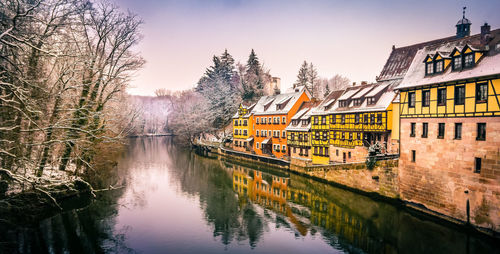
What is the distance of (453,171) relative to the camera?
1583 centimetres

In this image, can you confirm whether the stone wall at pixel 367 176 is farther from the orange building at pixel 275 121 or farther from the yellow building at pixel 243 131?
the yellow building at pixel 243 131

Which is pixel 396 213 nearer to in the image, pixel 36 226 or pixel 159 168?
pixel 36 226

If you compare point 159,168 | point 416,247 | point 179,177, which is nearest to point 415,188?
point 416,247

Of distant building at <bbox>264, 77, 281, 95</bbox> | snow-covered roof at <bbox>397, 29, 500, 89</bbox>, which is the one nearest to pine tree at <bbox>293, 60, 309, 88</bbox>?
distant building at <bbox>264, 77, 281, 95</bbox>

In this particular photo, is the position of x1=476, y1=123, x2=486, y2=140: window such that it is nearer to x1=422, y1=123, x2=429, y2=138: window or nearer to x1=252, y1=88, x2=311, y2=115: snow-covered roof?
x1=422, y1=123, x2=429, y2=138: window

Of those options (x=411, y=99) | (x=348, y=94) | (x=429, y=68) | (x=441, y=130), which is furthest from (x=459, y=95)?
(x=348, y=94)

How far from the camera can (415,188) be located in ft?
59.4

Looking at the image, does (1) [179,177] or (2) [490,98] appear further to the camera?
(1) [179,177]

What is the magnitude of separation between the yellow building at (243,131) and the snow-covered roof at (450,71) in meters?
25.6

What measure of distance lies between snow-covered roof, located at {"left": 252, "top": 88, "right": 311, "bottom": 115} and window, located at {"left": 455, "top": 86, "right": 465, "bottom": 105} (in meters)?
21.3

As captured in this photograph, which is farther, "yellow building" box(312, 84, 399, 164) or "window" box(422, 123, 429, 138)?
"yellow building" box(312, 84, 399, 164)

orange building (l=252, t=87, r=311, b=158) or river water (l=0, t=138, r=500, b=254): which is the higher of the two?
orange building (l=252, t=87, r=311, b=158)

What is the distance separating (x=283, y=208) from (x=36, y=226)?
14.1 metres

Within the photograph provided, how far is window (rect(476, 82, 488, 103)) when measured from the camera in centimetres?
1470
